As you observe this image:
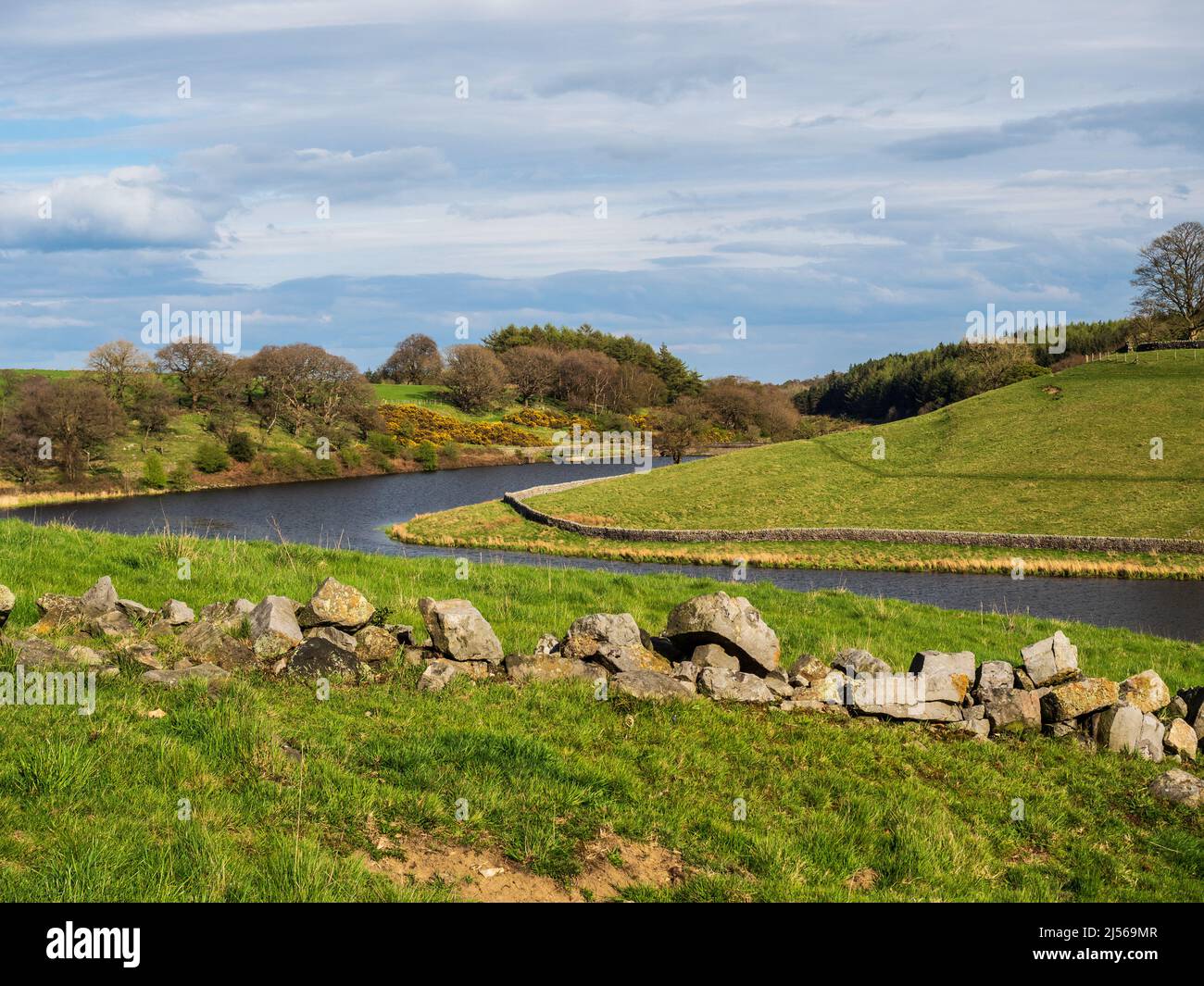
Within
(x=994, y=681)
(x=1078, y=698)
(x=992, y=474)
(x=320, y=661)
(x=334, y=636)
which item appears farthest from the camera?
(x=992, y=474)

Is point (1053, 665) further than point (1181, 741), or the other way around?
point (1053, 665)

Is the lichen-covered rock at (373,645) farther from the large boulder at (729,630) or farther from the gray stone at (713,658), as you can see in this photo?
the gray stone at (713,658)

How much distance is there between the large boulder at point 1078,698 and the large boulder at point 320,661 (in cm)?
972

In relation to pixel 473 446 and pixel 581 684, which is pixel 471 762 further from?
pixel 473 446

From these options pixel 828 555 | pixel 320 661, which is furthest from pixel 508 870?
pixel 828 555

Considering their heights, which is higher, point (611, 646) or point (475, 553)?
point (611, 646)

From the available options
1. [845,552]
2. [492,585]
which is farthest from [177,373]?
[492,585]

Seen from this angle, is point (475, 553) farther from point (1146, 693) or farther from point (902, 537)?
point (1146, 693)

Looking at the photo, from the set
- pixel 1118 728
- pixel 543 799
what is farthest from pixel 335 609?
pixel 1118 728

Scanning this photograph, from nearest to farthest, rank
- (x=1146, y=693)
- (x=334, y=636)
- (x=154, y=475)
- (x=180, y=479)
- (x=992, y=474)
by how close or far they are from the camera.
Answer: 1. (x=334, y=636)
2. (x=1146, y=693)
3. (x=992, y=474)
4. (x=154, y=475)
5. (x=180, y=479)

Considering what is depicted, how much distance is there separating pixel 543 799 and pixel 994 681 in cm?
808

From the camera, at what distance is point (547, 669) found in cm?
1270

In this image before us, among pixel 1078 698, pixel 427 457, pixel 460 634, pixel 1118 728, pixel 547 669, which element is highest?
pixel 427 457

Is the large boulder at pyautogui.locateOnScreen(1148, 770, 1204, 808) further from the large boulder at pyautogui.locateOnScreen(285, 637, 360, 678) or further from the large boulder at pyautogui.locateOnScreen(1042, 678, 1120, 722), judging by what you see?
the large boulder at pyautogui.locateOnScreen(285, 637, 360, 678)
